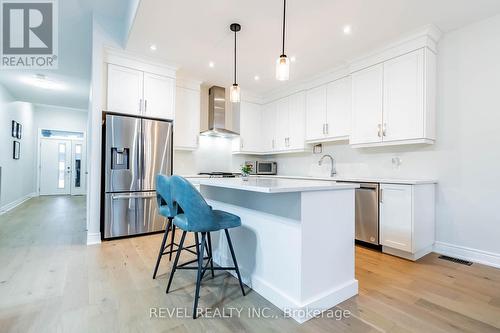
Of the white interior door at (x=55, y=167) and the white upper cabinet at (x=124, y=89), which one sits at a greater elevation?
the white upper cabinet at (x=124, y=89)

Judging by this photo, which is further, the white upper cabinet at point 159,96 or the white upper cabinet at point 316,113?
the white upper cabinet at point 316,113

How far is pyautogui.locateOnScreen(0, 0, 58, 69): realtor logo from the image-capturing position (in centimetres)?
313

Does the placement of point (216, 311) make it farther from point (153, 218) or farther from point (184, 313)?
point (153, 218)

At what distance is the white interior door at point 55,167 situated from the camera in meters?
7.96

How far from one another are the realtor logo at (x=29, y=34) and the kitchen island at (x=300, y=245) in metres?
3.65

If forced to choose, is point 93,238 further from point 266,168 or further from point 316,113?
point 316,113

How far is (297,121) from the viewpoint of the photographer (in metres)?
4.65

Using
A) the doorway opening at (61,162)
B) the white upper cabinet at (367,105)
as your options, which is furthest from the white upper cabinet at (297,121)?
the doorway opening at (61,162)

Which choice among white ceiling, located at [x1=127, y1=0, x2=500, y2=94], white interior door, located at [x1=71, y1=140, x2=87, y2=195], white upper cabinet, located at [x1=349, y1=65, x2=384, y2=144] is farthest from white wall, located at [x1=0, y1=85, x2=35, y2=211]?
white upper cabinet, located at [x1=349, y1=65, x2=384, y2=144]

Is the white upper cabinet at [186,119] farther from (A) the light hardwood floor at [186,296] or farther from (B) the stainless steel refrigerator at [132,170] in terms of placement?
(A) the light hardwood floor at [186,296]

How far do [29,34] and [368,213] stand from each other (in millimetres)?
5441

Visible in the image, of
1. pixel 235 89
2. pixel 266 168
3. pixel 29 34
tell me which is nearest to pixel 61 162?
pixel 29 34

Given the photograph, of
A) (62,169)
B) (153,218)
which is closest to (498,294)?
(153,218)

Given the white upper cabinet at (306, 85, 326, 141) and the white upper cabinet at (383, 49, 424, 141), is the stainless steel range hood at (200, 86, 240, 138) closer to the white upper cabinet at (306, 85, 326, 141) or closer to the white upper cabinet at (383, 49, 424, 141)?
the white upper cabinet at (306, 85, 326, 141)
